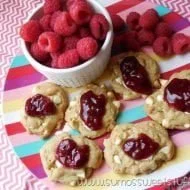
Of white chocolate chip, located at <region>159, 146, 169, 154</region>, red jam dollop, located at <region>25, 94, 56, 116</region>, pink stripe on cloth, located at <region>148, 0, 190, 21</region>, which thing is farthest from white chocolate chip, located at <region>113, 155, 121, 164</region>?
pink stripe on cloth, located at <region>148, 0, 190, 21</region>

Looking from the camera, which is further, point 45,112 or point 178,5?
point 178,5

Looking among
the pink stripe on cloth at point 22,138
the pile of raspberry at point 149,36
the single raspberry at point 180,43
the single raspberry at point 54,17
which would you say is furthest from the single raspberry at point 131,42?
the pink stripe on cloth at point 22,138

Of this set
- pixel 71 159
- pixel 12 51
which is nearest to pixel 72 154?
pixel 71 159

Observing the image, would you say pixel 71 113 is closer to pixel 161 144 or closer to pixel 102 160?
pixel 102 160

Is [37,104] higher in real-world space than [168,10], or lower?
lower

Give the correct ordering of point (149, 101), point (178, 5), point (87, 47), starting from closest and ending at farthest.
Result: point (87, 47)
point (149, 101)
point (178, 5)

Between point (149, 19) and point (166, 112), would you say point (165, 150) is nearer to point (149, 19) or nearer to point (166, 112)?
point (166, 112)

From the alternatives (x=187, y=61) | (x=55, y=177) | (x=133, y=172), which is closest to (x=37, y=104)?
(x=55, y=177)
